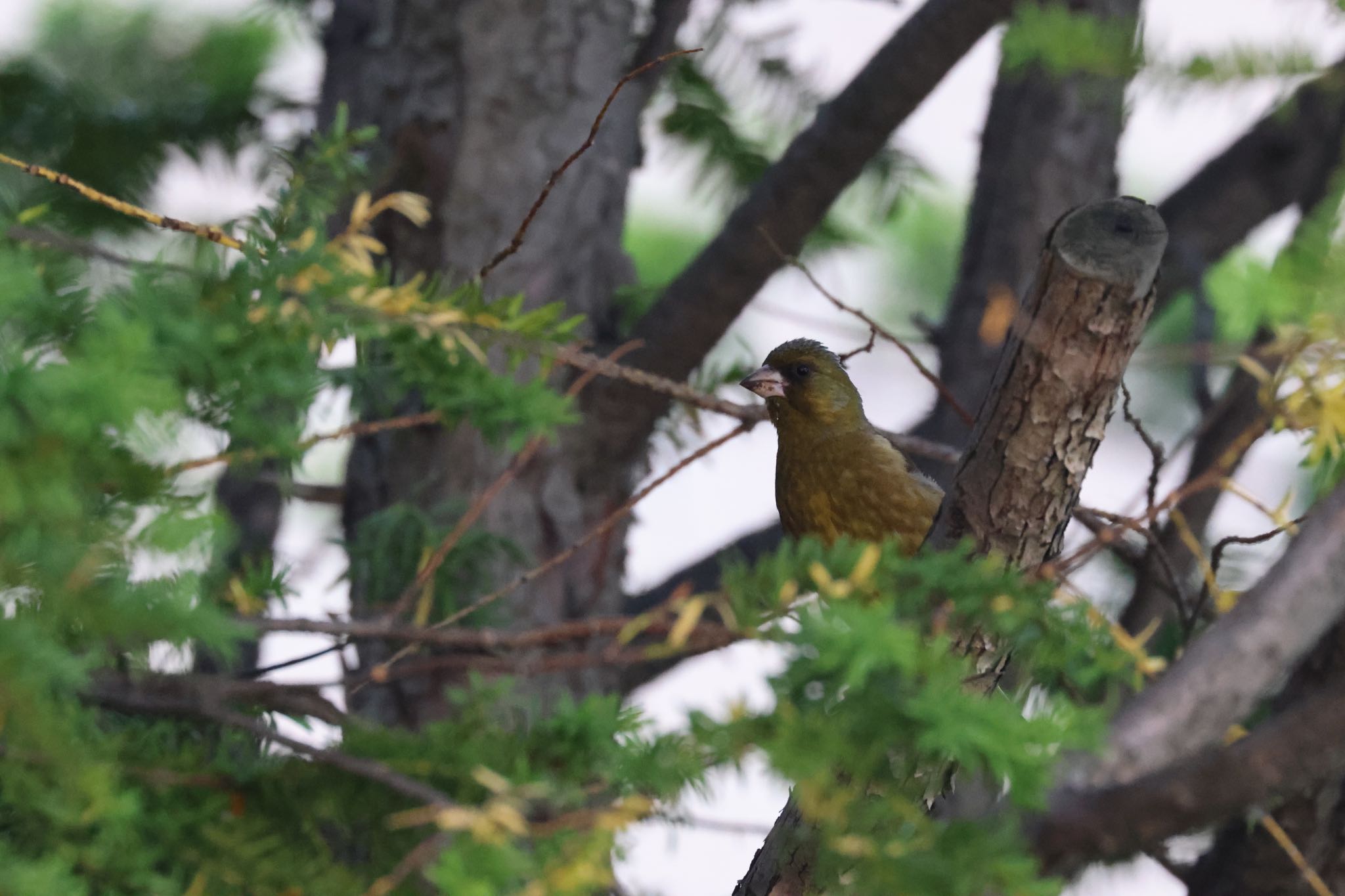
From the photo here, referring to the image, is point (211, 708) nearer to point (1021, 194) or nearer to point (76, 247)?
point (76, 247)

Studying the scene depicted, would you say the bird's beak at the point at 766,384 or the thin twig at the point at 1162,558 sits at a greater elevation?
the bird's beak at the point at 766,384

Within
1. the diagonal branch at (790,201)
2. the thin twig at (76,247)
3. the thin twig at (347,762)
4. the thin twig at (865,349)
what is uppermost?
the diagonal branch at (790,201)

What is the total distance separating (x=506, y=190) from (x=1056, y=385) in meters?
2.32

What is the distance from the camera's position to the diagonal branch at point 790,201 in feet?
11.0

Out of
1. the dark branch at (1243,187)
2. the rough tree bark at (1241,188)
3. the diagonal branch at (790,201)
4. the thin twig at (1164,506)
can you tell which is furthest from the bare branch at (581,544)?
the dark branch at (1243,187)

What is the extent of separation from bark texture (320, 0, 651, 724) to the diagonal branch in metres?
0.17

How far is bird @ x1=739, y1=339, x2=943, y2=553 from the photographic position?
2.88 m

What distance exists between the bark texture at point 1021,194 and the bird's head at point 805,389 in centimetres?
122

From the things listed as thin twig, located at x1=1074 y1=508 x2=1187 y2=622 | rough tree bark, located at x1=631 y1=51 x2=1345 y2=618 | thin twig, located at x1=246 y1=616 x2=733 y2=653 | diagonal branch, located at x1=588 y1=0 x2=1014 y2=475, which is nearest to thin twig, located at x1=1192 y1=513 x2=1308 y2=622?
thin twig, located at x1=1074 y1=508 x2=1187 y2=622

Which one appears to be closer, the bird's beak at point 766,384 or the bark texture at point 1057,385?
the bark texture at point 1057,385

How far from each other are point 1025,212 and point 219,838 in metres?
3.63

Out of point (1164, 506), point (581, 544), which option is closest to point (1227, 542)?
point (1164, 506)

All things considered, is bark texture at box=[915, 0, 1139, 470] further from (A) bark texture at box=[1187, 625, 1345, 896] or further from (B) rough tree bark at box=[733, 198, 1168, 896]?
(B) rough tree bark at box=[733, 198, 1168, 896]

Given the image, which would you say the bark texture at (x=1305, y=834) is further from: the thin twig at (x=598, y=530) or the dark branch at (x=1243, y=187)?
the dark branch at (x=1243, y=187)
